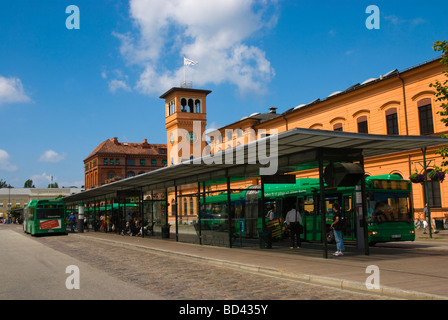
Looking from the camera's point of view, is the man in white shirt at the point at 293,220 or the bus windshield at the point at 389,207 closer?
the man in white shirt at the point at 293,220

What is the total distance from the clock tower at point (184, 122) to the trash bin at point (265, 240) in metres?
53.7

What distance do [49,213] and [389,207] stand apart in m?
26.8

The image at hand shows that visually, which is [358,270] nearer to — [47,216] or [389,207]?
[389,207]

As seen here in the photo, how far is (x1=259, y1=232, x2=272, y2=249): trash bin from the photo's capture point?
18.3m

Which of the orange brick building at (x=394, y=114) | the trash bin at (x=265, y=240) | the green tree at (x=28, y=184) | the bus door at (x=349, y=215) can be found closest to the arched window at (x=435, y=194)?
the orange brick building at (x=394, y=114)

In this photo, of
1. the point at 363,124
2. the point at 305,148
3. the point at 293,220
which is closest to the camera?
the point at 305,148

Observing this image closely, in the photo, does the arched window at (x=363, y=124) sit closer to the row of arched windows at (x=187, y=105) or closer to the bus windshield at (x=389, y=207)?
the bus windshield at (x=389, y=207)

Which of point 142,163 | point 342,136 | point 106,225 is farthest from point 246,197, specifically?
point 142,163

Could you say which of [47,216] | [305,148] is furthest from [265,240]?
[47,216]

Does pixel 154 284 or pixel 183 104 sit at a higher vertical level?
pixel 183 104

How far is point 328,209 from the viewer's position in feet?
66.0

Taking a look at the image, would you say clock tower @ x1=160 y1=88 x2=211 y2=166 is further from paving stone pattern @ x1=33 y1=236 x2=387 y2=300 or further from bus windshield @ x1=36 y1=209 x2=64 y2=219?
paving stone pattern @ x1=33 y1=236 x2=387 y2=300

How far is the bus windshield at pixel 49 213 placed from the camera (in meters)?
35.0

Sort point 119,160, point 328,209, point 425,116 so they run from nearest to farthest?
point 328,209 → point 425,116 → point 119,160
